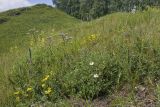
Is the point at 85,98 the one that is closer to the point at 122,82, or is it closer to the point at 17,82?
the point at 122,82

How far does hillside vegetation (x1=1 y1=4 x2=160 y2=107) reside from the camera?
468 centimetres

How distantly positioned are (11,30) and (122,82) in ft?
143

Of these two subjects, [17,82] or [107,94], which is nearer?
[107,94]

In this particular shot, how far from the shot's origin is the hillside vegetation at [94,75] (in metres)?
4.68

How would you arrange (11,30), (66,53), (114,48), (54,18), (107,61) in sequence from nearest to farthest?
(107,61), (114,48), (66,53), (11,30), (54,18)

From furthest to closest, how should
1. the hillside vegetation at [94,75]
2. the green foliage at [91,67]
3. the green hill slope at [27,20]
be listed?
the green hill slope at [27,20] < the green foliage at [91,67] < the hillside vegetation at [94,75]

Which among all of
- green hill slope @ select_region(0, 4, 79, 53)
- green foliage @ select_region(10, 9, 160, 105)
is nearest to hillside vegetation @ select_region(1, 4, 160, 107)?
→ green foliage @ select_region(10, 9, 160, 105)

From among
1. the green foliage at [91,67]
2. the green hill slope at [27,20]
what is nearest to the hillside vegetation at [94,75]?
the green foliage at [91,67]

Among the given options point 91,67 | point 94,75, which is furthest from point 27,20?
point 94,75

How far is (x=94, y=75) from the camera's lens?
4.78 metres

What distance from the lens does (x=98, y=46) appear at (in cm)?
571

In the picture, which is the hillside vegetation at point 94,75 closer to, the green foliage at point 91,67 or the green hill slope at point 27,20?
the green foliage at point 91,67

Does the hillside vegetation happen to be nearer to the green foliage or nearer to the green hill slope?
the green foliage

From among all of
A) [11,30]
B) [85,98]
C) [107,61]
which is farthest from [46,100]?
[11,30]
